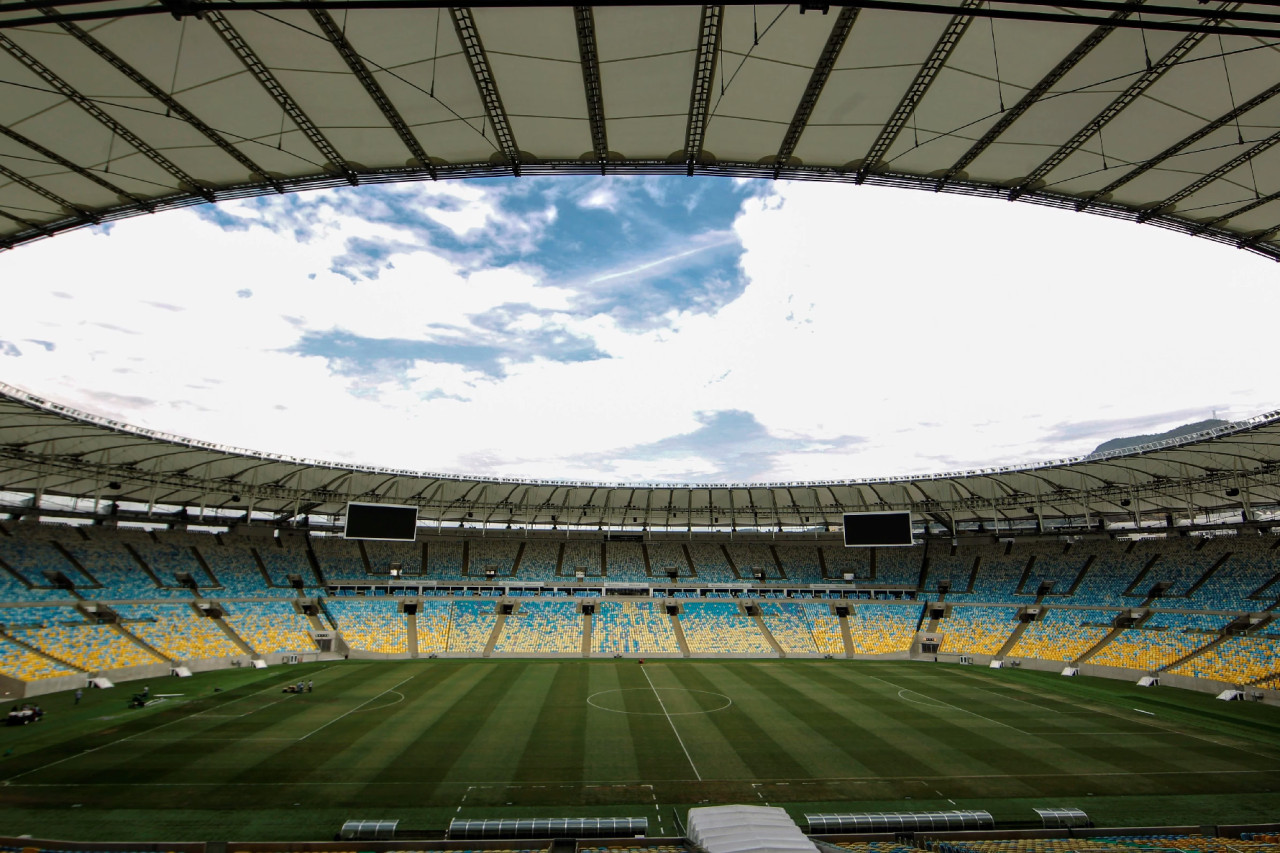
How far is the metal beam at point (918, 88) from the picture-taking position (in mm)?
8570

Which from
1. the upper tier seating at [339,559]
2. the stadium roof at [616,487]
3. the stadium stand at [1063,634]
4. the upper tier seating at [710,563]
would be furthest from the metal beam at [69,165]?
the stadium stand at [1063,634]

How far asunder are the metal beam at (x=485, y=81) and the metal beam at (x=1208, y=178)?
11.6m

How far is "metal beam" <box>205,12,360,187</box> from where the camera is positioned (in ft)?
27.6

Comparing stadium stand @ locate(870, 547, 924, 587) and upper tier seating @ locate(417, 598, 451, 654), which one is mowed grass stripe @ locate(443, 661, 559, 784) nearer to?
upper tier seating @ locate(417, 598, 451, 654)

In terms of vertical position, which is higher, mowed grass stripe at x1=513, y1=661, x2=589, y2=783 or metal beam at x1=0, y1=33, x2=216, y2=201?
metal beam at x1=0, y1=33, x2=216, y2=201

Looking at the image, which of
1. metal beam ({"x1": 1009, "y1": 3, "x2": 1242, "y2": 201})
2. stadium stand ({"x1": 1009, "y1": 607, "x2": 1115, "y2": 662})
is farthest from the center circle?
stadium stand ({"x1": 1009, "y1": 607, "x2": 1115, "y2": 662})

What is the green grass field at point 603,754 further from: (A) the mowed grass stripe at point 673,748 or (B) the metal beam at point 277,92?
(B) the metal beam at point 277,92

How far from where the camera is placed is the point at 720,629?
53.2m

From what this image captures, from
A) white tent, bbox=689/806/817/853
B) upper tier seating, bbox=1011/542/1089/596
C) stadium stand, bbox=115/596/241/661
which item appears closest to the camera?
white tent, bbox=689/806/817/853

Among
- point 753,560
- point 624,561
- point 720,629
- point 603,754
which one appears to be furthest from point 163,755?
point 753,560

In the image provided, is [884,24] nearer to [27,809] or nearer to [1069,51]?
[1069,51]

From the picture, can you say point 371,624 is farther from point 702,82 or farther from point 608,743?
point 702,82

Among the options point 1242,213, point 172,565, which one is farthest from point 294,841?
point 172,565

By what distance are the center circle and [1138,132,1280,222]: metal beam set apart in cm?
2531
